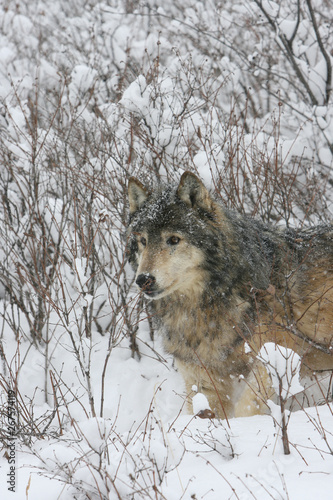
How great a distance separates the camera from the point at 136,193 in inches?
156

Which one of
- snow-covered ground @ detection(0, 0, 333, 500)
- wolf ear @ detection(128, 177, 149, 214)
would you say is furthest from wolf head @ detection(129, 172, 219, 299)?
snow-covered ground @ detection(0, 0, 333, 500)

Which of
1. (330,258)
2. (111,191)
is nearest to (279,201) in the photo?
(330,258)

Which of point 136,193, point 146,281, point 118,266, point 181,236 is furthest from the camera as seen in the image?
point 118,266

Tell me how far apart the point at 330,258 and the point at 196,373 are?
1646mm

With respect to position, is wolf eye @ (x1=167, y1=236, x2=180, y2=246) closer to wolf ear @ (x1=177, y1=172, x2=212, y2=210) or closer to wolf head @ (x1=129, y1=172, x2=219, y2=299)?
wolf head @ (x1=129, y1=172, x2=219, y2=299)

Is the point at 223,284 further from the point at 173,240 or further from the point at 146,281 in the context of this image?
the point at 146,281

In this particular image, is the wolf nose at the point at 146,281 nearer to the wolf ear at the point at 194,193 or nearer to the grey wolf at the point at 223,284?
the grey wolf at the point at 223,284

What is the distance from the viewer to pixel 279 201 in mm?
5648

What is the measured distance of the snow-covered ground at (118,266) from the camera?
2.31 meters

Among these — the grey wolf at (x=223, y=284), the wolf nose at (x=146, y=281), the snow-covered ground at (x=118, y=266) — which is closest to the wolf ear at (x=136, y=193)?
the grey wolf at (x=223, y=284)

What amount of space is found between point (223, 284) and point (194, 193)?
0.82 meters

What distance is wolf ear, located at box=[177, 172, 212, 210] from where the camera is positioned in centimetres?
366

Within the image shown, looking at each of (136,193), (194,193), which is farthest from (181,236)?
(136,193)

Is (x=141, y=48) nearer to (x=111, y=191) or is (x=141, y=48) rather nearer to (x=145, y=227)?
(x=111, y=191)
